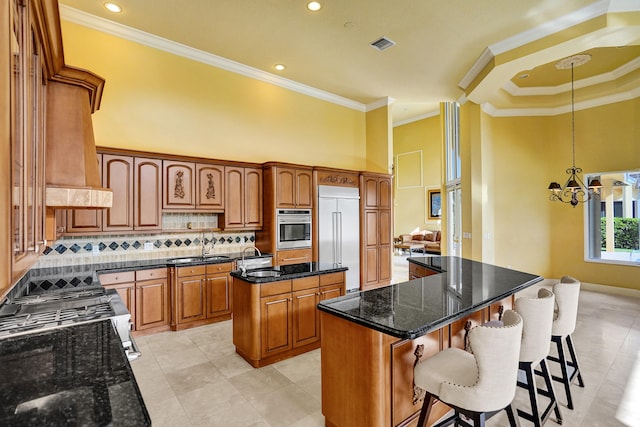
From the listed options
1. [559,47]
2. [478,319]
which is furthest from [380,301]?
[559,47]

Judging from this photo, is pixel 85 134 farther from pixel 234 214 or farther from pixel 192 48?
pixel 192 48

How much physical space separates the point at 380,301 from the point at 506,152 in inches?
227

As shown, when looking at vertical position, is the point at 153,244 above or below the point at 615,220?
below

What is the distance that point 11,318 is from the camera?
6.28 feet

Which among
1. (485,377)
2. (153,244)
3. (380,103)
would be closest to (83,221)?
(153,244)

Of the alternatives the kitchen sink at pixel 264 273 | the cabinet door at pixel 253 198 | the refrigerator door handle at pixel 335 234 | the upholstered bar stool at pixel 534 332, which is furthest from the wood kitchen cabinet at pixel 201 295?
the upholstered bar stool at pixel 534 332

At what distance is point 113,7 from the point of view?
3818mm

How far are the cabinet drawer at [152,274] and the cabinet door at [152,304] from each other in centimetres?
5

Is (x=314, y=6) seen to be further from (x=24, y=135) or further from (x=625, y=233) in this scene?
(x=625, y=233)

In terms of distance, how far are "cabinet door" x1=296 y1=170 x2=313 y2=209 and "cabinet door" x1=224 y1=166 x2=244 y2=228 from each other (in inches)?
37.1

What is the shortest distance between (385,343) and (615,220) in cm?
684

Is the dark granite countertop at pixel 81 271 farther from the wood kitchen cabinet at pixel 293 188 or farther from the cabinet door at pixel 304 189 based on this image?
the cabinet door at pixel 304 189

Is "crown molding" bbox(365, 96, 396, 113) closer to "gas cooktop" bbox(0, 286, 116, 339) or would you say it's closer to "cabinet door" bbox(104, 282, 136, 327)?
"cabinet door" bbox(104, 282, 136, 327)

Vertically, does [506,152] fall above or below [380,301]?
above
